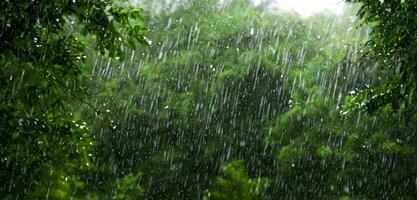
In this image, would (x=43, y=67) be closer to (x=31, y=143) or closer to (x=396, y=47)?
(x=31, y=143)

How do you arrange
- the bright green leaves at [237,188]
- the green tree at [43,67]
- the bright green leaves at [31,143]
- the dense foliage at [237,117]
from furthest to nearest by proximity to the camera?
the dense foliage at [237,117] → the bright green leaves at [237,188] → the bright green leaves at [31,143] → the green tree at [43,67]

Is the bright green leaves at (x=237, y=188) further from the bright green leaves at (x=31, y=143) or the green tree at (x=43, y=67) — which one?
the green tree at (x=43, y=67)

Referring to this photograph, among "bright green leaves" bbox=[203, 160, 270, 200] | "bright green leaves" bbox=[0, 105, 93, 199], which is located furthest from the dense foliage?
"bright green leaves" bbox=[0, 105, 93, 199]

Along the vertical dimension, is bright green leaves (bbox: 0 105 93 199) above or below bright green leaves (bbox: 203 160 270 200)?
above

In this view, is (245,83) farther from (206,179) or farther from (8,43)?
(8,43)

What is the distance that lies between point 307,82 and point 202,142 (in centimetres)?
389

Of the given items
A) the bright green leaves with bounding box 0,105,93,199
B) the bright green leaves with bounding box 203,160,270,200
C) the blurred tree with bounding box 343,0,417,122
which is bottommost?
the bright green leaves with bounding box 203,160,270,200

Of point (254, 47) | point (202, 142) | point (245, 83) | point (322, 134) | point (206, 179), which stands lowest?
point (206, 179)

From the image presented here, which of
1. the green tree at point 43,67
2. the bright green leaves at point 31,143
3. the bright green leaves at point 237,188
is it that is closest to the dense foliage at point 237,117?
the bright green leaves at point 237,188

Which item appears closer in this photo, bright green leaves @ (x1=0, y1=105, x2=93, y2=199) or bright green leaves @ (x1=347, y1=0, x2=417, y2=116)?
bright green leaves @ (x1=347, y1=0, x2=417, y2=116)

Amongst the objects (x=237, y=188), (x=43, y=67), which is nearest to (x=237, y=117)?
(x=237, y=188)

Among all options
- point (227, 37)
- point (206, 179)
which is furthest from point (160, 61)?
point (206, 179)

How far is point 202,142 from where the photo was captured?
15.9m

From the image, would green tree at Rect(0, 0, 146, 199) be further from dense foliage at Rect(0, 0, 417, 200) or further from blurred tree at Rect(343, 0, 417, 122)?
blurred tree at Rect(343, 0, 417, 122)
